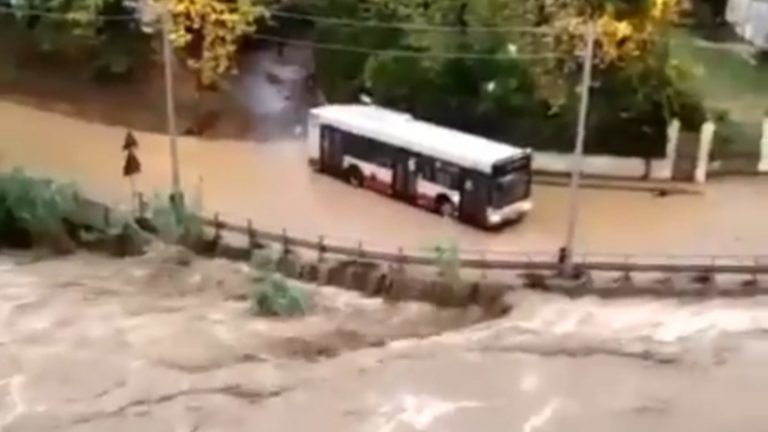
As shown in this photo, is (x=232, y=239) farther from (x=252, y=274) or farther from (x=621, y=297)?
(x=621, y=297)

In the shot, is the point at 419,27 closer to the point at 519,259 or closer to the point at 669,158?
the point at 669,158

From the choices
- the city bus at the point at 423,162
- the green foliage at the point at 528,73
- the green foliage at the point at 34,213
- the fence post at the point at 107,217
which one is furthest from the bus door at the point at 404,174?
the green foliage at the point at 34,213

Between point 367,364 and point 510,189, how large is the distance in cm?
209

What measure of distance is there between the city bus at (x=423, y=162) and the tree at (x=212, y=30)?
773 millimetres

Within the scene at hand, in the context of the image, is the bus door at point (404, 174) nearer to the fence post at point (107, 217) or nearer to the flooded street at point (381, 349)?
the flooded street at point (381, 349)

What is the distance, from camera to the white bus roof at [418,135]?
29.2ft

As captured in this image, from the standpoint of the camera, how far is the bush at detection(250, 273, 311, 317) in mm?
7781

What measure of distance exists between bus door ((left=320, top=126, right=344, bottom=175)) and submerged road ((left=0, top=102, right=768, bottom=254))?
3.3 inches

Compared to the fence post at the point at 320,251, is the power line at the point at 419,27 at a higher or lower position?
higher

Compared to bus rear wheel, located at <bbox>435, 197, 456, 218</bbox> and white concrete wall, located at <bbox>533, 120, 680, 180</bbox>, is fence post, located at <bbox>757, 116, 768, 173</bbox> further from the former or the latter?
bus rear wheel, located at <bbox>435, 197, 456, 218</bbox>

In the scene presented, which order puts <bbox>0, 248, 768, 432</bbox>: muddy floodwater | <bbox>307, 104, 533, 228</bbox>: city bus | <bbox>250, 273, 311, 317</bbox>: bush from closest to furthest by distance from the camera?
<bbox>0, 248, 768, 432</bbox>: muddy floodwater → <bbox>250, 273, 311, 317</bbox>: bush → <bbox>307, 104, 533, 228</bbox>: city bus

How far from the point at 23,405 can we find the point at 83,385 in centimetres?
29

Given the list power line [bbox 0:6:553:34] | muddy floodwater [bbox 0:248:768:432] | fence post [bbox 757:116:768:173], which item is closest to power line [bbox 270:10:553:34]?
power line [bbox 0:6:553:34]

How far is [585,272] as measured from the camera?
823 cm
